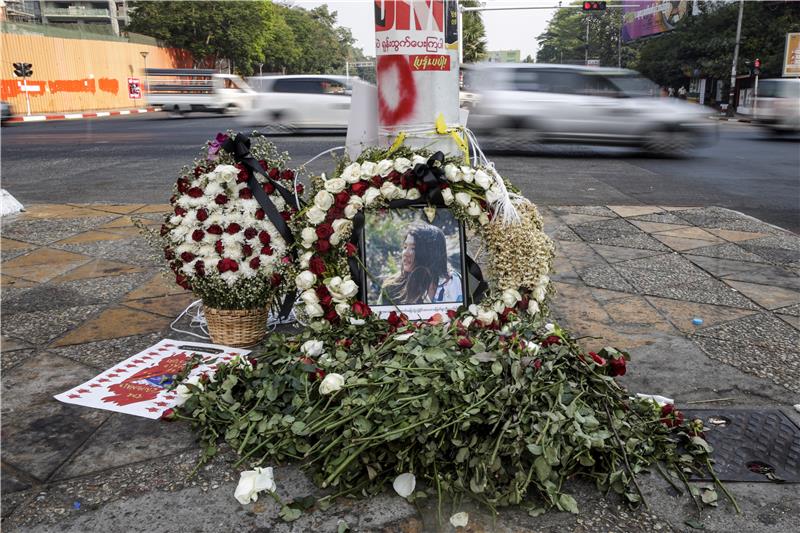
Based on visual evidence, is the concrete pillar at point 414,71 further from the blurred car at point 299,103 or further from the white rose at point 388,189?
the blurred car at point 299,103

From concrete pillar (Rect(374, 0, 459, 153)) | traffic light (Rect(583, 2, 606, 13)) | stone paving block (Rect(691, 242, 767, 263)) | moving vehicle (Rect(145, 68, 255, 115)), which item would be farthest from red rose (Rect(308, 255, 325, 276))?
traffic light (Rect(583, 2, 606, 13))

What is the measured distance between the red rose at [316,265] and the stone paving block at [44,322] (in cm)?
175

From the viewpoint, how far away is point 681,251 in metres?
6.09

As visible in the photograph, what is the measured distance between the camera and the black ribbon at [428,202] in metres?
3.33

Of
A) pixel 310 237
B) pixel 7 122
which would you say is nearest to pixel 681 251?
A: pixel 310 237

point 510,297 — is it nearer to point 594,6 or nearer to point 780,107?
point 780,107

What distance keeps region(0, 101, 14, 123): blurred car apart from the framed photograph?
89.8 ft

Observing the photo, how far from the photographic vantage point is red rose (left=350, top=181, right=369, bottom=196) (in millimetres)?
3381

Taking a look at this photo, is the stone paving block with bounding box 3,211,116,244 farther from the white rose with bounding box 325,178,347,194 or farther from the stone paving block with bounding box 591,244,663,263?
the stone paving block with bounding box 591,244,663,263

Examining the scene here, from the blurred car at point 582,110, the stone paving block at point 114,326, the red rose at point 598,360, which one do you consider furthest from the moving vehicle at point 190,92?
the red rose at point 598,360

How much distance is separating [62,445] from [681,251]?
16.6ft

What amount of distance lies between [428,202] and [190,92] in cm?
2954

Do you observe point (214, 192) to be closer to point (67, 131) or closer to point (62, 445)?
point (62, 445)

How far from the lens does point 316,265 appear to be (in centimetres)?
341
